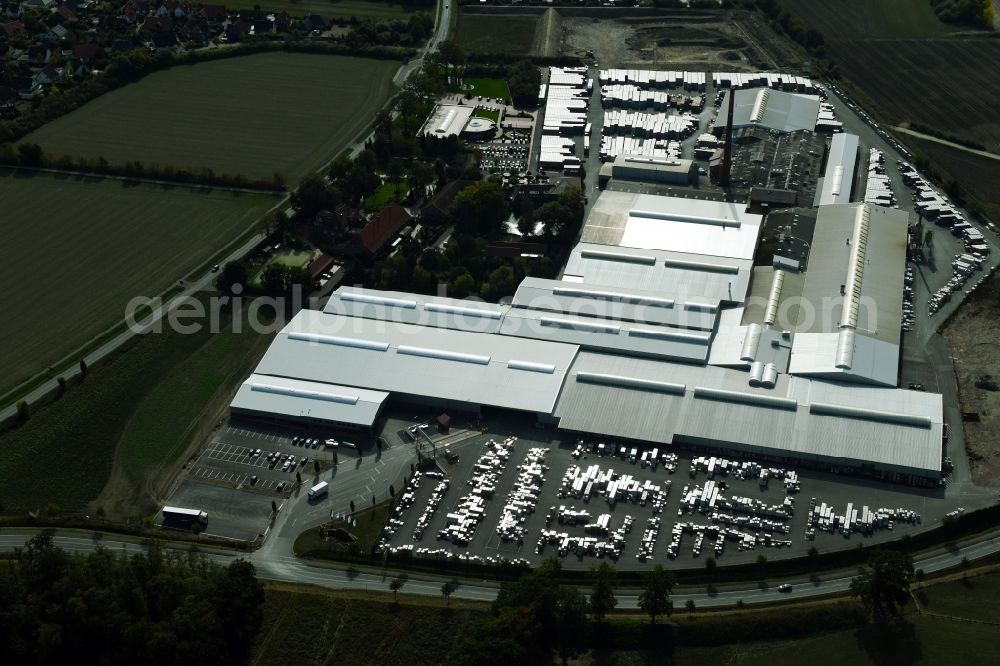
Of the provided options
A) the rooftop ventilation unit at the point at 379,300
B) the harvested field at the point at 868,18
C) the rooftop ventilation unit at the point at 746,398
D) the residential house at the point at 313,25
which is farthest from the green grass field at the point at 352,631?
the harvested field at the point at 868,18

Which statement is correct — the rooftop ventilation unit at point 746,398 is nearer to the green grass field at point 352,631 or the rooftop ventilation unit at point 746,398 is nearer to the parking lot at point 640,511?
the parking lot at point 640,511

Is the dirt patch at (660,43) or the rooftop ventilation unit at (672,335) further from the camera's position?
the dirt patch at (660,43)

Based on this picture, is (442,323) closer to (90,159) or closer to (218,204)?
(218,204)

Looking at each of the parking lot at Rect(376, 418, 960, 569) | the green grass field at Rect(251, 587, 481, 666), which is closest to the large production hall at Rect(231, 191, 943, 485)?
the parking lot at Rect(376, 418, 960, 569)

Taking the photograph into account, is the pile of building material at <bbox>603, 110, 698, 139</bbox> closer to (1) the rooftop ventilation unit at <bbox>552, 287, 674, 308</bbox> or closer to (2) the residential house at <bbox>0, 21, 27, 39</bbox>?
(1) the rooftop ventilation unit at <bbox>552, 287, 674, 308</bbox>

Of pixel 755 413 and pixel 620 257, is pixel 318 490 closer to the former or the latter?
pixel 755 413

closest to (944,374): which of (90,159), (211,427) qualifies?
(211,427)
